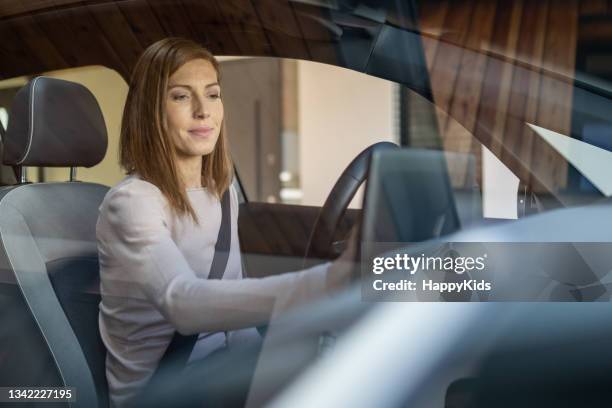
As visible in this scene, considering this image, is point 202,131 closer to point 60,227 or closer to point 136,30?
point 136,30

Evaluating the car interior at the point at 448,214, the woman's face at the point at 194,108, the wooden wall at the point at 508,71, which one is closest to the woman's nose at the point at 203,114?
the woman's face at the point at 194,108

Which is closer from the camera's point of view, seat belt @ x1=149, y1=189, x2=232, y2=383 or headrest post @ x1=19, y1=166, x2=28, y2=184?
seat belt @ x1=149, y1=189, x2=232, y2=383

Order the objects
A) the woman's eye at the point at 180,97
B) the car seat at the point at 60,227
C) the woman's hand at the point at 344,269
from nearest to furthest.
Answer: the woman's hand at the point at 344,269 → the woman's eye at the point at 180,97 → the car seat at the point at 60,227

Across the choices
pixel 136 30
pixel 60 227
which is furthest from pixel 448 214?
pixel 60 227

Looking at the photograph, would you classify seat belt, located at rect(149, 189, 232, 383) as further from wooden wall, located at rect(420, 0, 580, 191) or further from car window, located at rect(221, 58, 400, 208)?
wooden wall, located at rect(420, 0, 580, 191)

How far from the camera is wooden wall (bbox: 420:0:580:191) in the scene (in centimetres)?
97

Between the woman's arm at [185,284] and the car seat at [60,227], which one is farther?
the car seat at [60,227]

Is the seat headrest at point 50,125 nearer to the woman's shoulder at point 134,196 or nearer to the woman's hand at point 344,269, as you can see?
the woman's shoulder at point 134,196

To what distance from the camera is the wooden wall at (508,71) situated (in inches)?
38.1

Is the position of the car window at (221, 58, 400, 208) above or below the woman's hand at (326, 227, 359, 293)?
above

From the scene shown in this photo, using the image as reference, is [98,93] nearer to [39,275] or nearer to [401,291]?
[39,275]

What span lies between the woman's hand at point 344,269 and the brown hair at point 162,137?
0.76ft

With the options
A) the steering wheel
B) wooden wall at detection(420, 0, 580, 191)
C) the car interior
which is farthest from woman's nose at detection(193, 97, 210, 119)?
wooden wall at detection(420, 0, 580, 191)

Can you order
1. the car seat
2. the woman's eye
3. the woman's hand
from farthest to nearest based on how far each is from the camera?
the car seat < the woman's eye < the woman's hand
